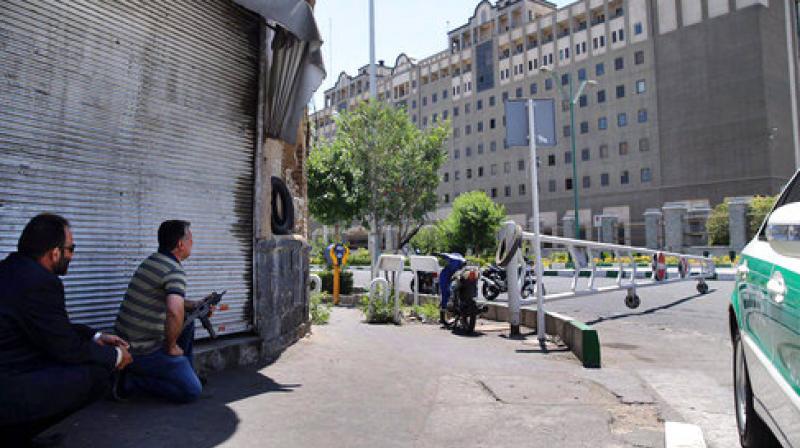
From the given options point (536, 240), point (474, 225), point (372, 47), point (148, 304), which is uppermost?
point (372, 47)

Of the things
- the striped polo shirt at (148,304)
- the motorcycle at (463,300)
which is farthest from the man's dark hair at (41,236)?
the motorcycle at (463,300)

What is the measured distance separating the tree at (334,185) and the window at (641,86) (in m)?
35.2

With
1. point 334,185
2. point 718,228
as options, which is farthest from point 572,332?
point 718,228

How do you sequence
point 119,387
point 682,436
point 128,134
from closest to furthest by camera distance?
point 682,436
point 119,387
point 128,134

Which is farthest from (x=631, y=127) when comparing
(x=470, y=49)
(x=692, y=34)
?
(x=470, y=49)

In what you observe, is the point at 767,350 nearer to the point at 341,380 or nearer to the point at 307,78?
the point at 341,380

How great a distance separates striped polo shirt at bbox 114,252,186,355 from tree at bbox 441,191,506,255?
1348 inches

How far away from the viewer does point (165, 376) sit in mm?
4059

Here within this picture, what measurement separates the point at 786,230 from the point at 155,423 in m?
3.72

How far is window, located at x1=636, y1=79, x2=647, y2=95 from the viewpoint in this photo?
50991 millimetres

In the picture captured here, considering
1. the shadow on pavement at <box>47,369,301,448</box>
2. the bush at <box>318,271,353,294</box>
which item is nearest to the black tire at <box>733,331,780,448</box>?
the shadow on pavement at <box>47,369,301,448</box>

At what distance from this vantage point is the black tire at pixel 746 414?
2.95m

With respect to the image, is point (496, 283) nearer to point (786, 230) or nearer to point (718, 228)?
point (786, 230)

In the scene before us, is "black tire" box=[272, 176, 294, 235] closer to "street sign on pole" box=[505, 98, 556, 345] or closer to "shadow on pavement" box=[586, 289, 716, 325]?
"street sign on pole" box=[505, 98, 556, 345]
